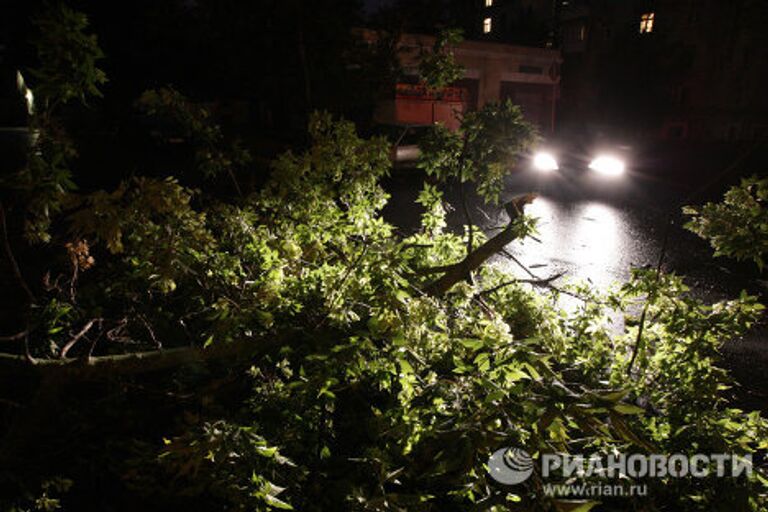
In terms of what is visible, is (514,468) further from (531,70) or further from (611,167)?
(531,70)

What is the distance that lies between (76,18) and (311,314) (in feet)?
6.73

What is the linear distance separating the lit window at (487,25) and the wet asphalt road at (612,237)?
114 ft

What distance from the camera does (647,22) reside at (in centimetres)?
3244

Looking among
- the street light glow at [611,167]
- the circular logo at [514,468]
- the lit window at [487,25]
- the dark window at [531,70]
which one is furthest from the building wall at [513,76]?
the circular logo at [514,468]

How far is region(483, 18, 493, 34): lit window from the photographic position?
47094 mm

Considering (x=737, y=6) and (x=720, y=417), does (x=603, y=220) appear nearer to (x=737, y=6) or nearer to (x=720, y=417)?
(x=720, y=417)

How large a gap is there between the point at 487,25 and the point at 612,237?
43.1 m

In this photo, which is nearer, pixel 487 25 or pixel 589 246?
pixel 589 246

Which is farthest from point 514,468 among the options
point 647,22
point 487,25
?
point 487,25

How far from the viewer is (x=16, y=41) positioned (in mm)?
17250

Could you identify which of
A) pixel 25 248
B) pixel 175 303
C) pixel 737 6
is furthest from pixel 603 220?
pixel 737 6

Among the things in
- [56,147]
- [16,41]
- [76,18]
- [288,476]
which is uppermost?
[16,41]

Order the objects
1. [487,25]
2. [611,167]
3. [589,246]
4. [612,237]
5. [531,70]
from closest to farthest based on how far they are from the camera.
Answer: [611,167]
[589,246]
[612,237]
[531,70]
[487,25]

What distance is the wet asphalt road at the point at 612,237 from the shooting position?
6.54 meters
